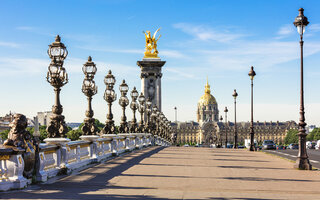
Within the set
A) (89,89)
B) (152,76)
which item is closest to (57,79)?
(89,89)

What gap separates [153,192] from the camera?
1258cm

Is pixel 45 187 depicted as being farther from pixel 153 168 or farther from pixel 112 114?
pixel 112 114

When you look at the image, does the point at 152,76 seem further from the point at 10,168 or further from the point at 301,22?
the point at 10,168

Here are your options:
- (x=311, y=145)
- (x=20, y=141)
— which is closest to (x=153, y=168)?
(x=20, y=141)

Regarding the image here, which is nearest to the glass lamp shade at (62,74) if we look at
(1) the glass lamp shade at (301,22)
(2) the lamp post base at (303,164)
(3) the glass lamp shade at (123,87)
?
(2) the lamp post base at (303,164)

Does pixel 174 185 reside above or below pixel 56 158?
below

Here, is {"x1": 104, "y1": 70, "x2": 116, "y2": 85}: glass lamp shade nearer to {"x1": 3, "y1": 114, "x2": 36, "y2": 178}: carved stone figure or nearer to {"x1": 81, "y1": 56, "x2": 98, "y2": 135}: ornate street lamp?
{"x1": 81, "y1": 56, "x2": 98, "y2": 135}: ornate street lamp

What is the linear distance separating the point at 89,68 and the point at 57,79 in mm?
5469

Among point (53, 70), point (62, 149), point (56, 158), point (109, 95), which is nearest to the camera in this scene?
point (56, 158)

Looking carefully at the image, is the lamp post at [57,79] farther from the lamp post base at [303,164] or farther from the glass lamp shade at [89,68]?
the lamp post base at [303,164]

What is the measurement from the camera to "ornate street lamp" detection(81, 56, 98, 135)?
22.2 metres

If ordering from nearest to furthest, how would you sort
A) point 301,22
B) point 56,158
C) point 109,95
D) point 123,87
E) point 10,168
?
point 10,168, point 56,158, point 301,22, point 109,95, point 123,87

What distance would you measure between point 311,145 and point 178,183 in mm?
57467

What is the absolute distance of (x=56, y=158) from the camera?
1612 centimetres
